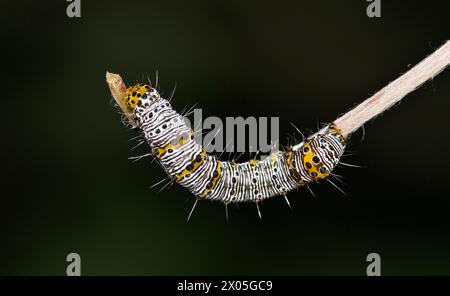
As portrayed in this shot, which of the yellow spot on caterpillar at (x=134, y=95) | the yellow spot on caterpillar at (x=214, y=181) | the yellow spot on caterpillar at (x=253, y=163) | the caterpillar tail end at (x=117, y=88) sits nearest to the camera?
the caterpillar tail end at (x=117, y=88)

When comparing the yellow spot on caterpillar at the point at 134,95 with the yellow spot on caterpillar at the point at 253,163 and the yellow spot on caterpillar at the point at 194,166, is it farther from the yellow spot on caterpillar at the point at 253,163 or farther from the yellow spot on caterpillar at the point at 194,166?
the yellow spot on caterpillar at the point at 253,163

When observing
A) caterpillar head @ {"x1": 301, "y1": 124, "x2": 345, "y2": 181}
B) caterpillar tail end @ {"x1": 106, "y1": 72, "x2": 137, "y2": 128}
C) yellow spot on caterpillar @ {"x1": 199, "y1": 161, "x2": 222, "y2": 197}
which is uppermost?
caterpillar tail end @ {"x1": 106, "y1": 72, "x2": 137, "y2": 128}

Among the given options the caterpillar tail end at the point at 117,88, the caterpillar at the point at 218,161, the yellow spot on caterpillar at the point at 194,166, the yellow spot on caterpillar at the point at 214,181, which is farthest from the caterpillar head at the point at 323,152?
the caterpillar tail end at the point at 117,88

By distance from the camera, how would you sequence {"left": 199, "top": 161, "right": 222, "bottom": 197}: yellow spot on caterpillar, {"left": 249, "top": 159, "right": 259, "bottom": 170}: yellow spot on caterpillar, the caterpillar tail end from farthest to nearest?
{"left": 249, "top": 159, "right": 259, "bottom": 170}: yellow spot on caterpillar < {"left": 199, "top": 161, "right": 222, "bottom": 197}: yellow spot on caterpillar < the caterpillar tail end

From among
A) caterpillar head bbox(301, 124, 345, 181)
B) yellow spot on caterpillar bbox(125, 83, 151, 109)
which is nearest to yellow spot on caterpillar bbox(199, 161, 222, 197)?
caterpillar head bbox(301, 124, 345, 181)

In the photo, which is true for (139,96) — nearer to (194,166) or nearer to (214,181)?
(194,166)

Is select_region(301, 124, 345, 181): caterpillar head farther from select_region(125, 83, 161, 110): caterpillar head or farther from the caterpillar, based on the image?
select_region(125, 83, 161, 110): caterpillar head
